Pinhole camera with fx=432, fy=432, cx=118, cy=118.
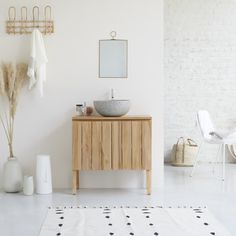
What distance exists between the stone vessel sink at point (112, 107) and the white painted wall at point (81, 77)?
0.32 metres

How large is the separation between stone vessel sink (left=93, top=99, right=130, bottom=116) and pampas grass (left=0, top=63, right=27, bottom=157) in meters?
0.88

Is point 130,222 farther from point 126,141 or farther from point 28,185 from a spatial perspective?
point 28,185

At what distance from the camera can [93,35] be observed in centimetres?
481

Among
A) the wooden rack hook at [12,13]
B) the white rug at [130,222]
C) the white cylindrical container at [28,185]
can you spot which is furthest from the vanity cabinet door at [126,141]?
the wooden rack hook at [12,13]

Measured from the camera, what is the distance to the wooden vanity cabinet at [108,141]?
14.6ft

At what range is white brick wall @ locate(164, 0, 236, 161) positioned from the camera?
664cm

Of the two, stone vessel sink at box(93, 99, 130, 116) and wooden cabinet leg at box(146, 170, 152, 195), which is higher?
stone vessel sink at box(93, 99, 130, 116)

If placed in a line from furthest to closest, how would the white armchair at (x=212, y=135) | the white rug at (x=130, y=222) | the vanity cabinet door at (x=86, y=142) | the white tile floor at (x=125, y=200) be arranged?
1. the white armchair at (x=212, y=135)
2. the vanity cabinet door at (x=86, y=142)
3. the white tile floor at (x=125, y=200)
4. the white rug at (x=130, y=222)

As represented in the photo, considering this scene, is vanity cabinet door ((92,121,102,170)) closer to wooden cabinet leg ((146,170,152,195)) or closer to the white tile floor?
the white tile floor

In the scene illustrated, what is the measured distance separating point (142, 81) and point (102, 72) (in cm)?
46

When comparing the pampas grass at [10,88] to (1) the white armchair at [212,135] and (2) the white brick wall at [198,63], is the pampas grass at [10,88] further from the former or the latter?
(2) the white brick wall at [198,63]

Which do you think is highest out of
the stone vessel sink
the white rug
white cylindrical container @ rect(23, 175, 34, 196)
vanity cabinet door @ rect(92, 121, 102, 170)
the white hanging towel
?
the white hanging towel

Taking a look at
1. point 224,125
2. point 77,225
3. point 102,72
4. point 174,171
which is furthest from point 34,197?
point 224,125

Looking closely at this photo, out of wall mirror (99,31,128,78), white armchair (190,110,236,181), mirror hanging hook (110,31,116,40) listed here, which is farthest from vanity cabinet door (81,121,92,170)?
white armchair (190,110,236,181)
